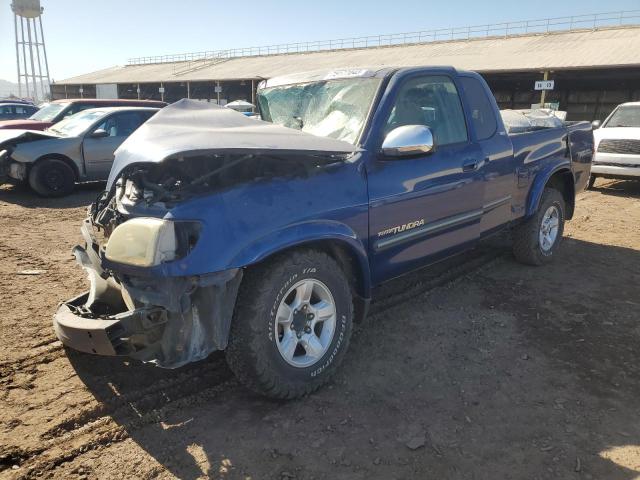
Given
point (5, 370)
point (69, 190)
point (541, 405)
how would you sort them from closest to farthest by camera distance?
point (541, 405) → point (5, 370) → point (69, 190)

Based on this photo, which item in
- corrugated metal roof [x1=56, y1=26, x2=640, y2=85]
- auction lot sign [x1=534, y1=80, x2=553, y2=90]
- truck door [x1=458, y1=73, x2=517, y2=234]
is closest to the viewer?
truck door [x1=458, y1=73, x2=517, y2=234]

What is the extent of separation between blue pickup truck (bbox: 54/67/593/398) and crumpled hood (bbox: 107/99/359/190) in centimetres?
→ 2

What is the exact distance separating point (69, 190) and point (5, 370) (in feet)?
21.7

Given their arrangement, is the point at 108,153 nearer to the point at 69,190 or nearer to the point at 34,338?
the point at 69,190

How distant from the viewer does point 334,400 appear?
9.46 feet

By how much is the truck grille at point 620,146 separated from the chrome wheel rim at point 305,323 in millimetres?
9711

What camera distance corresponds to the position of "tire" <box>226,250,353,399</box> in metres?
2.58

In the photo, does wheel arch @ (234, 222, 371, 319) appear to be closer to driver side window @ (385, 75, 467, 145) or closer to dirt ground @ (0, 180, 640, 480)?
dirt ground @ (0, 180, 640, 480)

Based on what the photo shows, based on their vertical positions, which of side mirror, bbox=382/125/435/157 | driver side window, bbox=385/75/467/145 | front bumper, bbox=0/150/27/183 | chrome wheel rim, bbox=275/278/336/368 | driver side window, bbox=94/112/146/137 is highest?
driver side window, bbox=94/112/146/137

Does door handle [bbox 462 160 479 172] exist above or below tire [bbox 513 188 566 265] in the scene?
above

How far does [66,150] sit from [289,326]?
302 inches

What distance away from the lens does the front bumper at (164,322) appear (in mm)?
2377

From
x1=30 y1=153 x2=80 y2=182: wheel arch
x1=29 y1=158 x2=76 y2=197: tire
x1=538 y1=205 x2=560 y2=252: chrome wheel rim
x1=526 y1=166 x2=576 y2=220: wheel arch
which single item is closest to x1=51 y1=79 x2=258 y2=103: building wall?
x1=30 y1=153 x2=80 y2=182: wheel arch

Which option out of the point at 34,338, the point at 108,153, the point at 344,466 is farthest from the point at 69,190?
the point at 344,466
